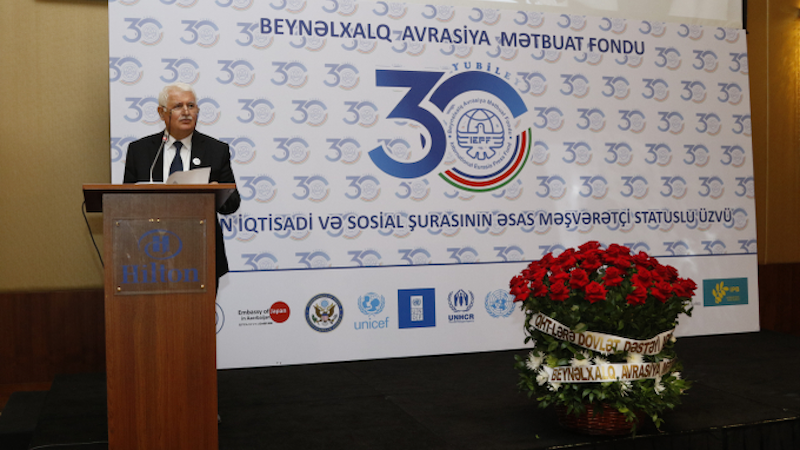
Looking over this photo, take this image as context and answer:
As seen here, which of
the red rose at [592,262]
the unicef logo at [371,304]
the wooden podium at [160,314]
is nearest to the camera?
the wooden podium at [160,314]

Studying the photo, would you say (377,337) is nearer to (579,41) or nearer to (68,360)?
(68,360)

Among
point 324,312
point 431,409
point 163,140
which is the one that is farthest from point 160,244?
point 324,312

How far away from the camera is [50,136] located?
4.11 m

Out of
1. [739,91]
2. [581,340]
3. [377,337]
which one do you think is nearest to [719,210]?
[739,91]

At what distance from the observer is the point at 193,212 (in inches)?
85.4

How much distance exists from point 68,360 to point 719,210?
4.62 m

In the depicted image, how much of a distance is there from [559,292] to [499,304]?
1982mm

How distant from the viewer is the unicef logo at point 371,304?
4.13 meters

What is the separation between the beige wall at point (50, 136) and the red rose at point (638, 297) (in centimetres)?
331

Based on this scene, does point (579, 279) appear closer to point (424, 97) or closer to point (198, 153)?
point (198, 153)

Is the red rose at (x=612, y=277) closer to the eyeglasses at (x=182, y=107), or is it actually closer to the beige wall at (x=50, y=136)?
the eyeglasses at (x=182, y=107)

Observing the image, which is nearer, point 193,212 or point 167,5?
point 193,212

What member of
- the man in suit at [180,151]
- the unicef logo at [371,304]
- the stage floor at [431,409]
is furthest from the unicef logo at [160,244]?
the unicef logo at [371,304]

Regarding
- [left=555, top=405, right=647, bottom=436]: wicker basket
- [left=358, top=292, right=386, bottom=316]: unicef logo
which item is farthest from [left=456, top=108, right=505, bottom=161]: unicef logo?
[left=555, top=405, right=647, bottom=436]: wicker basket
